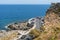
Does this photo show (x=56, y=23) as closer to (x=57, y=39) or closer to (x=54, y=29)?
(x=54, y=29)

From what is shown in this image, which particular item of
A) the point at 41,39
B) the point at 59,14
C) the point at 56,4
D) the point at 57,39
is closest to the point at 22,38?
the point at 41,39

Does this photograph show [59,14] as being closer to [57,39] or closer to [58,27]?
[58,27]

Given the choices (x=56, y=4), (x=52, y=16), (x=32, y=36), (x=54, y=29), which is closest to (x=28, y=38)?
(x=32, y=36)

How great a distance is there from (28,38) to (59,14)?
17.0 feet

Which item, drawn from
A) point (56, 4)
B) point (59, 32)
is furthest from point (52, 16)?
point (56, 4)

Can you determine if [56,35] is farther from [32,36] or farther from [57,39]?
[32,36]

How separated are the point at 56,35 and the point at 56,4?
8.76 metres

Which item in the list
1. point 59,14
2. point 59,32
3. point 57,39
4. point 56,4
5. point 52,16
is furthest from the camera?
point 56,4

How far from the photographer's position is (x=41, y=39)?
717 inches

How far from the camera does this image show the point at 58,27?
745 inches

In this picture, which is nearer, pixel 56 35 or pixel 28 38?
pixel 56 35

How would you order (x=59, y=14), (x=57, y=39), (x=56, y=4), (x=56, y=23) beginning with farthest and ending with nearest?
(x=56, y=4)
(x=59, y=14)
(x=56, y=23)
(x=57, y=39)

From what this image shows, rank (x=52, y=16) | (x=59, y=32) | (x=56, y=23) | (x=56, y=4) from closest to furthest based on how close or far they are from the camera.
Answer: (x=59, y=32) → (x=56, y=23) → (x=52, y=16) → (x=56, y=4)

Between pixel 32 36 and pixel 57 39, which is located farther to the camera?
pixel 32 36
